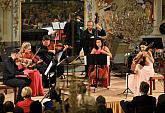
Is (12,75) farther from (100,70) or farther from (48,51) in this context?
(100,70)

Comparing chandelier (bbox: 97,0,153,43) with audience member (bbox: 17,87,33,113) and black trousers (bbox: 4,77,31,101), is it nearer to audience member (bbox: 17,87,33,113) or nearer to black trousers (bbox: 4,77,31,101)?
black trousers (bbox: 4,77,31,101)

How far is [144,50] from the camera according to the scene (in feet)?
36.2

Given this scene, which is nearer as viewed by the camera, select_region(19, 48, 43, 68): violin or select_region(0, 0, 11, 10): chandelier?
select_region(19, 48, 43, 68): violin

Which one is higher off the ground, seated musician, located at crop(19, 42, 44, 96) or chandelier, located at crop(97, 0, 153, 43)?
chandelier, located at crop(97, 0, 153, 43)

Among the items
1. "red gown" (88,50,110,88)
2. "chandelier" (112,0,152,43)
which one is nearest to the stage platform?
"red gown" (88,50,110,88)

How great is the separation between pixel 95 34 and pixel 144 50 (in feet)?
8.75

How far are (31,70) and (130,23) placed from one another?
14.8 feet

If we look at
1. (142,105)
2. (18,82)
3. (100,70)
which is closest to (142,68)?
(100,70)

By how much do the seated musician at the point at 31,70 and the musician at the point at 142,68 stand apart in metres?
2.38

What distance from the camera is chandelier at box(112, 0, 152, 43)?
46.7ft

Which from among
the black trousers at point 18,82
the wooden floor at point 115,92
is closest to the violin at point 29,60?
the black trousers at point 18,82

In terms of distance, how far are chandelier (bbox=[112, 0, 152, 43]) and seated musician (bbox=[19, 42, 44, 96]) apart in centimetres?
425

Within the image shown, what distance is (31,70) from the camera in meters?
11.0

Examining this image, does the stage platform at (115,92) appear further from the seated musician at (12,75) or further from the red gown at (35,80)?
the seated musician at (12,75)
